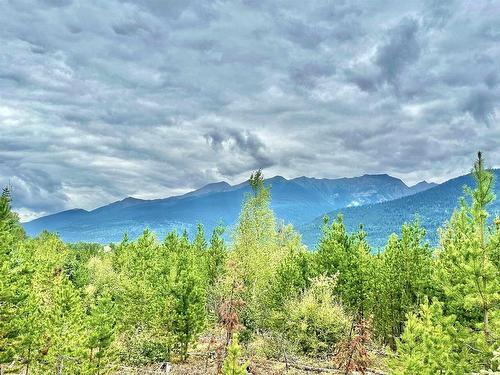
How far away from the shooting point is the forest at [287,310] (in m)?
23.8

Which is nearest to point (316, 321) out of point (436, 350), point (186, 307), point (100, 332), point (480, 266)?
point (186, 307)

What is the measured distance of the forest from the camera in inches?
938

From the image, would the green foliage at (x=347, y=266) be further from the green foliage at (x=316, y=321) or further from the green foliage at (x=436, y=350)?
the green foliage at (x=436, y=350)

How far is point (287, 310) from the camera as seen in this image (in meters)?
Result: 44.6

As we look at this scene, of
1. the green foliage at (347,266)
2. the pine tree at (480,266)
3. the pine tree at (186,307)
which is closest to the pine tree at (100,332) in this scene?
the pine tree at (186,307)

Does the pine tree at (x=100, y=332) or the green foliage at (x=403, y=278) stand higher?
the green foliage at (x=403, y=278)

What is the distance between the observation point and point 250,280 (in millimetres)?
61938

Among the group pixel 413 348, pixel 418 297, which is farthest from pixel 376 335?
pixel 413 348

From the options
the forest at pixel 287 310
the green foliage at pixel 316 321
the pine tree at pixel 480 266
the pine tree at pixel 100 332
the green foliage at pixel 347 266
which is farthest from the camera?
the green foliage at pixel 347 266

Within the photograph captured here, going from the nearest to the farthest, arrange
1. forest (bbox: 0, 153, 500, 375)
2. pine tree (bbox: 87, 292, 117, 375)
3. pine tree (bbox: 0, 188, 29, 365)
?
1. forest (bbox: 0, 153, 500, 375)
2. pine tree (bbox: 0, 188, 29, 365)
3. pine tree (bbox: 87, 292, 117, 375)

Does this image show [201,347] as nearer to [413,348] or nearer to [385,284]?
[385,284]

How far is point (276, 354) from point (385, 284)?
13.3 m

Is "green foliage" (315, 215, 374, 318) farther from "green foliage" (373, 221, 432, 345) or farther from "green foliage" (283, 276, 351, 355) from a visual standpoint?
"green foliage" (283, 276, 351, 355)

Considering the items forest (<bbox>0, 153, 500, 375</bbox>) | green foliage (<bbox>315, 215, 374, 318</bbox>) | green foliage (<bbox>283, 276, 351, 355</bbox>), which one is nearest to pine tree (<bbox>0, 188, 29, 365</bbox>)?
forest (<bbox>0, 153, 500, 375</bbox>)
